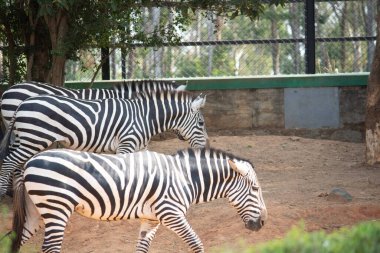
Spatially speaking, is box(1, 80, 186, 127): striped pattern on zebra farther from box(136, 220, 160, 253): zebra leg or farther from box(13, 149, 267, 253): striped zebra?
box(136, 220, 160, 253): zebra leg

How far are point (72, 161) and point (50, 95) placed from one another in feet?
8.25

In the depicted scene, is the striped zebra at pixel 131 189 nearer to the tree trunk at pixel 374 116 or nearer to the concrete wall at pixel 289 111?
the tree trunk at pixel 374 116

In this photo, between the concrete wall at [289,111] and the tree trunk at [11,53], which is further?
the concrete wall at [289,111]

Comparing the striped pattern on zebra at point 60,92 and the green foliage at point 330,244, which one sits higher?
the striped pattern on zebra at point 60,92

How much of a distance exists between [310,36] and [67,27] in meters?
5.01

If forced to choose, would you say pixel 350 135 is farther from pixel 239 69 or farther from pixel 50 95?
pixel 50 95

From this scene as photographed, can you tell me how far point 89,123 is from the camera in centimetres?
984

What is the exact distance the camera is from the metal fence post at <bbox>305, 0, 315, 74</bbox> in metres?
14.5

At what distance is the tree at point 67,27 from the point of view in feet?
35.1

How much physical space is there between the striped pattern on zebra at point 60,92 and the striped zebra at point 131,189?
9.22 feet

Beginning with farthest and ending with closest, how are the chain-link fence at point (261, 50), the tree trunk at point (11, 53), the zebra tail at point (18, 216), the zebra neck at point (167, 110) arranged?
the chain-link fence at point (261, 50) < the tree trunk at point (11, 53) < the zebra neck at point (167, 110) < the zebra tail at point (18, 216)

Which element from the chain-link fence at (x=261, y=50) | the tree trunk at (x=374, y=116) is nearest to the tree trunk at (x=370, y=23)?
the chain-link fence at (x=261, y=50)

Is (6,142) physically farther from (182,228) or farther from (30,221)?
(182,228)

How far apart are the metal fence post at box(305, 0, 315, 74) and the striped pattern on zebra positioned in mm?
3639
